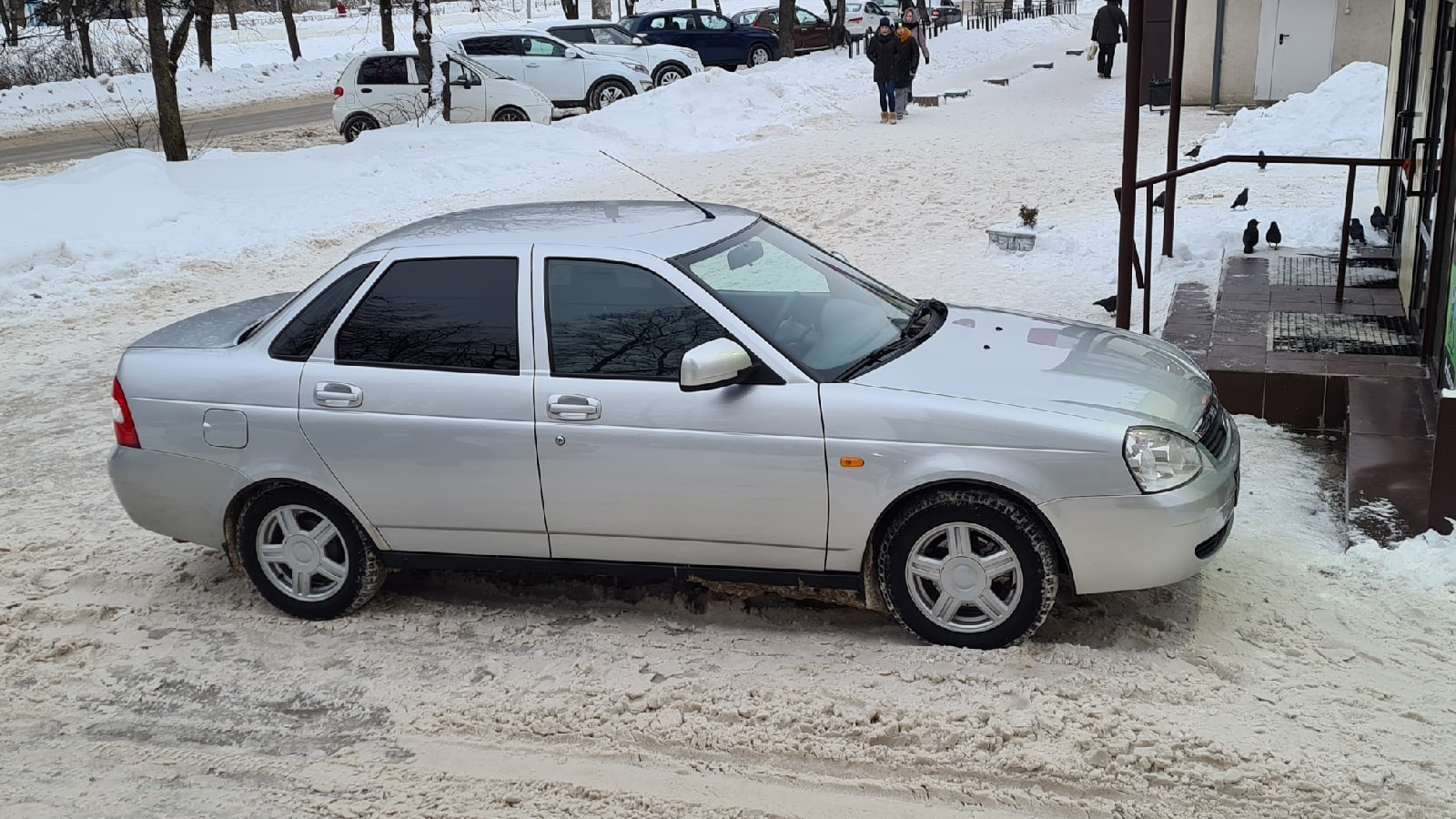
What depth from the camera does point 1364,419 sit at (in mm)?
6750

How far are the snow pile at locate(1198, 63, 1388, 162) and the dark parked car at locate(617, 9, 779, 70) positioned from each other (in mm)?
17460

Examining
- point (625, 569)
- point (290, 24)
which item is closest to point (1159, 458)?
point (625, 569)

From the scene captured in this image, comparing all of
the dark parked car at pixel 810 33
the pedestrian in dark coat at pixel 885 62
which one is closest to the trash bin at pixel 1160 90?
the pedestrian in dark coat at pixel 885 62

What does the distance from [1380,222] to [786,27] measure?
953 inches

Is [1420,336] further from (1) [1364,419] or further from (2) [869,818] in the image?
(2) [869,818]

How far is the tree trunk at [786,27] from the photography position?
33.0 meters

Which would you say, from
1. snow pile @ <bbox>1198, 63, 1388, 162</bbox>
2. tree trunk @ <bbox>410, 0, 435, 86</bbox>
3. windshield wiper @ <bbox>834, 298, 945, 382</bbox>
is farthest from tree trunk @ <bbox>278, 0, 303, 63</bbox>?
windshield wiper @ <bbox>834, 298, 945, 382</bbox>

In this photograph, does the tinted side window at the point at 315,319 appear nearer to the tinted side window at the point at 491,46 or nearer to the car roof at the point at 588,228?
the car roof at the point at 588,228

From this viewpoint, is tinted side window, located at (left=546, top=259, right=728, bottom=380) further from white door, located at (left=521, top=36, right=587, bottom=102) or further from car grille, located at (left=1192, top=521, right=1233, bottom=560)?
white door, located at (left=521, top=36, right=587, bottom=102)

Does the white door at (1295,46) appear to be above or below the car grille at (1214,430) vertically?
above

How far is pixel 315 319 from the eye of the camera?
5.51 metres

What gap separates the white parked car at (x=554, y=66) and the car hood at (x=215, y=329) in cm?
1900

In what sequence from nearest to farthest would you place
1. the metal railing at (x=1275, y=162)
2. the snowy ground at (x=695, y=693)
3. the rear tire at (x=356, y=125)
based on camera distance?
the snowy ground at (x=695, y=693)
the metal railing at (x=1275, y=162)
the rear tire at (x=356, y=125)

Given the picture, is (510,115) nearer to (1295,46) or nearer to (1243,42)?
(1243,42)
